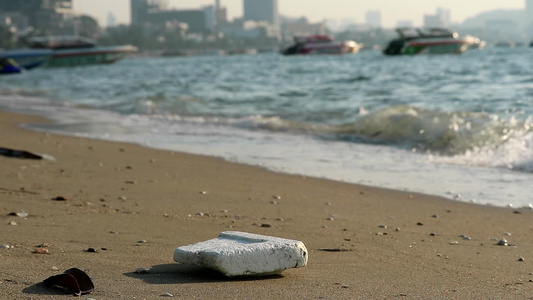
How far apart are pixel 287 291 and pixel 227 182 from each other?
3613 millimetres

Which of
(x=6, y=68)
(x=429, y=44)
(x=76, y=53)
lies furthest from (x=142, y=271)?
(x=429, y=44)

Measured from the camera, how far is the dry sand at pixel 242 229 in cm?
337

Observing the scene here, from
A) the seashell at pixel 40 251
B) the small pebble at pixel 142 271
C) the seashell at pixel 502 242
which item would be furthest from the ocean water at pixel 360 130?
the seashell at pixel 40 251

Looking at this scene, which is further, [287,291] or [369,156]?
[369,156]

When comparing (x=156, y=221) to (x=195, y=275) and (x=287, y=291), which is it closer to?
(x=195, y=275)

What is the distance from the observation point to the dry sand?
3371mm

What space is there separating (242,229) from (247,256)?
1371mm

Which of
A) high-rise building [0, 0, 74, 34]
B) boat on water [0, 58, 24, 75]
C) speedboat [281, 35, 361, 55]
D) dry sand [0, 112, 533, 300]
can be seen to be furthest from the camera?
high-rise building [0, 0, 74, 34]

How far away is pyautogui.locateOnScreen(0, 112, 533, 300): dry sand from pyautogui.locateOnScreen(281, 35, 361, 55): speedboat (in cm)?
7695

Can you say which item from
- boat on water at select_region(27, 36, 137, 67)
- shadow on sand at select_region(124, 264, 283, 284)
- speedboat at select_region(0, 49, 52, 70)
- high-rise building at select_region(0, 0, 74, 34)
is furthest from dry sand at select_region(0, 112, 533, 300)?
high-rise building at select_region(0, 0, 74, 34)

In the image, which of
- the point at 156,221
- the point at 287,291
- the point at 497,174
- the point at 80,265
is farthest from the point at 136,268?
the point at 497,174

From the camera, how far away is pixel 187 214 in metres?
5.21

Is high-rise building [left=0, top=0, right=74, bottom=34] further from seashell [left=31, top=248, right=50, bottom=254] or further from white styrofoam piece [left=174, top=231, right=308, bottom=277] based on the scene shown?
white styrofoam piece [left=174, top=231, right=308, bottom=277]

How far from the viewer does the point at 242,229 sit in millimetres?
4766
